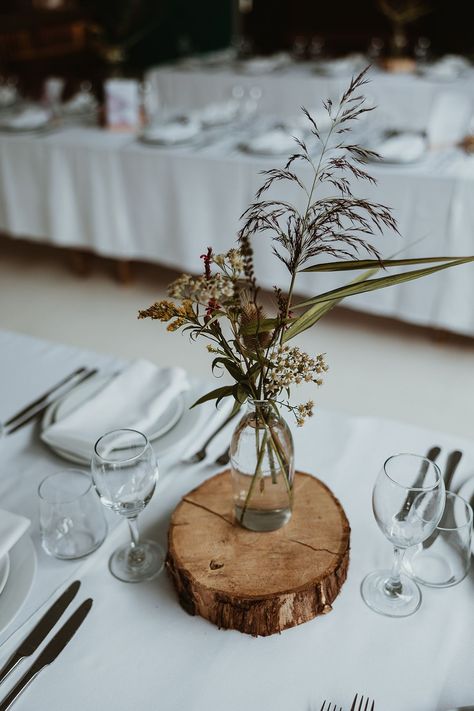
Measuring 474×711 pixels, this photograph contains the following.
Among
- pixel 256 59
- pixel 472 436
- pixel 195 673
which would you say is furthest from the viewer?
pixel 256 59

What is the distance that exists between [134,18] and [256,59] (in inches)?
107

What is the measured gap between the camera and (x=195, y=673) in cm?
81

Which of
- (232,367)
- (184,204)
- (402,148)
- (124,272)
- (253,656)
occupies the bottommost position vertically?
(124,272)

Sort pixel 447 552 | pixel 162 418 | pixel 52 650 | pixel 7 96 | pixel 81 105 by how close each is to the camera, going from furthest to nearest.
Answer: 1. pixel 7 96
2. pixel 81 105
3. pixel 162 418
4. pixel 447 552
5. pixel 52 650

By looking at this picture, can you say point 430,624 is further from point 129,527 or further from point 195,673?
point 129,527

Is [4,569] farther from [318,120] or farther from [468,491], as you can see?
[318,120]

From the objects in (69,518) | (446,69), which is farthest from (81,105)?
(69,518)

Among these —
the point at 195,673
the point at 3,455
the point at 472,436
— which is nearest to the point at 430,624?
the point at 195,673

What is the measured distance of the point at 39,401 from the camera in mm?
1286

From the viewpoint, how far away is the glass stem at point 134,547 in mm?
932

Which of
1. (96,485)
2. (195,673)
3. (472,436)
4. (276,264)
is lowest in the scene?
→ (472,436)

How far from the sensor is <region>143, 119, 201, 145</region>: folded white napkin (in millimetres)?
2990

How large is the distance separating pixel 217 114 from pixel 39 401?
2360 mm

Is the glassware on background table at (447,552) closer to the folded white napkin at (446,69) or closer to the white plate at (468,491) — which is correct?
the white plate at (468,491)
